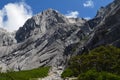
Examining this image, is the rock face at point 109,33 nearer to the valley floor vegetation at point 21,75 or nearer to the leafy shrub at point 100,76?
the valley floor vegetation at point 21,75

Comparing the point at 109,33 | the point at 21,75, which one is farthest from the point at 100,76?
the point at 109,33

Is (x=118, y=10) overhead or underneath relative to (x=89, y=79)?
overhead

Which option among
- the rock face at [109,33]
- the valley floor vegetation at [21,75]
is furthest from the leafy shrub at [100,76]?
the rock face at [109,33]

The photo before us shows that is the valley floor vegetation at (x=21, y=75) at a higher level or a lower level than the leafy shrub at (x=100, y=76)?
higher

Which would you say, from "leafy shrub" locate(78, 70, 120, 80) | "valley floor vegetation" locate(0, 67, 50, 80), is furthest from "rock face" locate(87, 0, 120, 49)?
"leafy shrub" locate(78, 70, 120, 80)

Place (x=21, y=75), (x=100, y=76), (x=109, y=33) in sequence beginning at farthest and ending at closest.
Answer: (x=109, y=33) → (x=21, y=75) → (x=100, y=76)

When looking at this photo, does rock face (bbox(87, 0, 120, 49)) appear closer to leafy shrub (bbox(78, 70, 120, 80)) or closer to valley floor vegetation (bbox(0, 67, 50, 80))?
valley floor vegetation (bbox(0, 67, 50, 80))

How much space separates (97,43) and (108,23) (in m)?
18.7

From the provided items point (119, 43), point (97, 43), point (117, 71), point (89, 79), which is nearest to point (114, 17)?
point (97, 43)

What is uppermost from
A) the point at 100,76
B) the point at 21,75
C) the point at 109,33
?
the point at 109,33

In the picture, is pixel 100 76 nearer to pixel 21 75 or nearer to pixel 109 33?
pixel 21 75

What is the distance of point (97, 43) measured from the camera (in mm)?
179375

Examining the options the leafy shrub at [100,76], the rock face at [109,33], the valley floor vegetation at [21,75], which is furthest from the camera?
the rock face at [109,33]

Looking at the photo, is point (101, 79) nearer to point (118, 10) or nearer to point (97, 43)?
point (97, 43)
